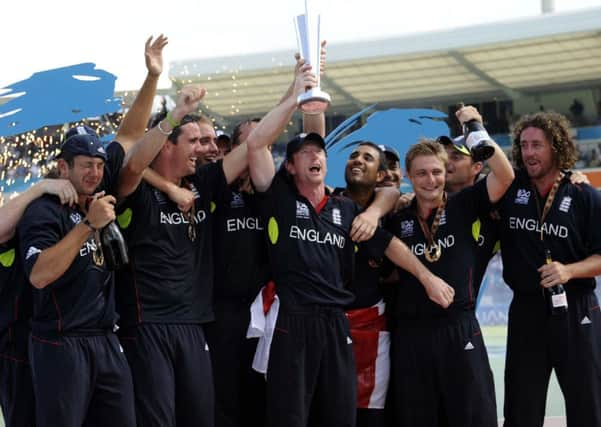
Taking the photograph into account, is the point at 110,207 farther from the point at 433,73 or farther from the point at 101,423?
the point at 433,73

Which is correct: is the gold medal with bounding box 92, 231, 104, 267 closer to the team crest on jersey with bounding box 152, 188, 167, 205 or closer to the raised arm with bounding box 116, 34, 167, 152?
the team crest on jersey with bounding box 152, 188, 167, 205

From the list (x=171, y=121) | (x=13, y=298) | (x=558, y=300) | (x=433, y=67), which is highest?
(x=433, y=67)

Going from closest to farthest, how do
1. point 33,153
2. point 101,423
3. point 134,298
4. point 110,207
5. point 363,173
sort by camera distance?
point 110,207 < point 101,423 < point 134,298 < point 363,173 < point 33,153

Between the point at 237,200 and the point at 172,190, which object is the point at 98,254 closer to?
the point at 172,190

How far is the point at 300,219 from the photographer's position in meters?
5.64

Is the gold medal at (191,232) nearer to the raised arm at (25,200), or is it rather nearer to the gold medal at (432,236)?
the raised arm at (25,200)

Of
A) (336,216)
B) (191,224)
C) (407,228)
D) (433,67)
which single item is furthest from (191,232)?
(433,67)

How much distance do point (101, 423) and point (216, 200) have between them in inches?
63.8

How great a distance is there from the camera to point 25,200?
5.05 metres

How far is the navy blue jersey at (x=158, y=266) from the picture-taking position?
214 inches

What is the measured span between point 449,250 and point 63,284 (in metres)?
2.39

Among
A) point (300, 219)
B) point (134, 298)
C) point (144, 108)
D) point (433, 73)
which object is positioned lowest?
point (134, 298)

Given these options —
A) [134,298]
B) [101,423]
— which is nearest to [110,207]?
[134,298]

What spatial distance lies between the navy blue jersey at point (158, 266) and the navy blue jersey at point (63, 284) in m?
0.34
